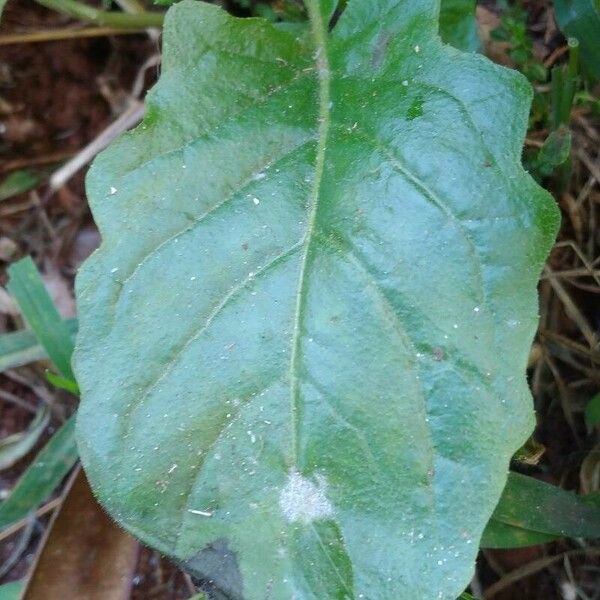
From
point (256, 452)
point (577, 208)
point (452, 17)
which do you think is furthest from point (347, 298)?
point (577, 208)

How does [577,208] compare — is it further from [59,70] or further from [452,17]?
[59,70]

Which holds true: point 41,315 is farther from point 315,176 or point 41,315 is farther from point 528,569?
point 528,569

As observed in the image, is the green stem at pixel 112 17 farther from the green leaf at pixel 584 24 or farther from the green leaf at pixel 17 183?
the green leaf at pixel 584 24

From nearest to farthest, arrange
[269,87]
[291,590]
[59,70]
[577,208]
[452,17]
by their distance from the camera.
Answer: [291,590]
[269,87]
[452,17]
[577,208]
[59,70]

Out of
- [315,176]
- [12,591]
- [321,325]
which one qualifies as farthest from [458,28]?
[12,591]

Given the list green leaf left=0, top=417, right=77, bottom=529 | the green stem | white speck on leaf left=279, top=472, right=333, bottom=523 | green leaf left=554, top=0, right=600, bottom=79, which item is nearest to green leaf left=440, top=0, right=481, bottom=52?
green leaf left=554, top=0, right=600, bottom=79

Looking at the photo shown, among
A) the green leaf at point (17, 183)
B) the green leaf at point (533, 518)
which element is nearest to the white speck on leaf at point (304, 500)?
the green leaf at point (533, 518)

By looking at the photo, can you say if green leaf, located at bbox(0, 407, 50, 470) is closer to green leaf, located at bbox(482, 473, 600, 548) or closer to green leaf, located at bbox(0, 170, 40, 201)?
green leaf, located at bbox(0, 170, 40, 201)
